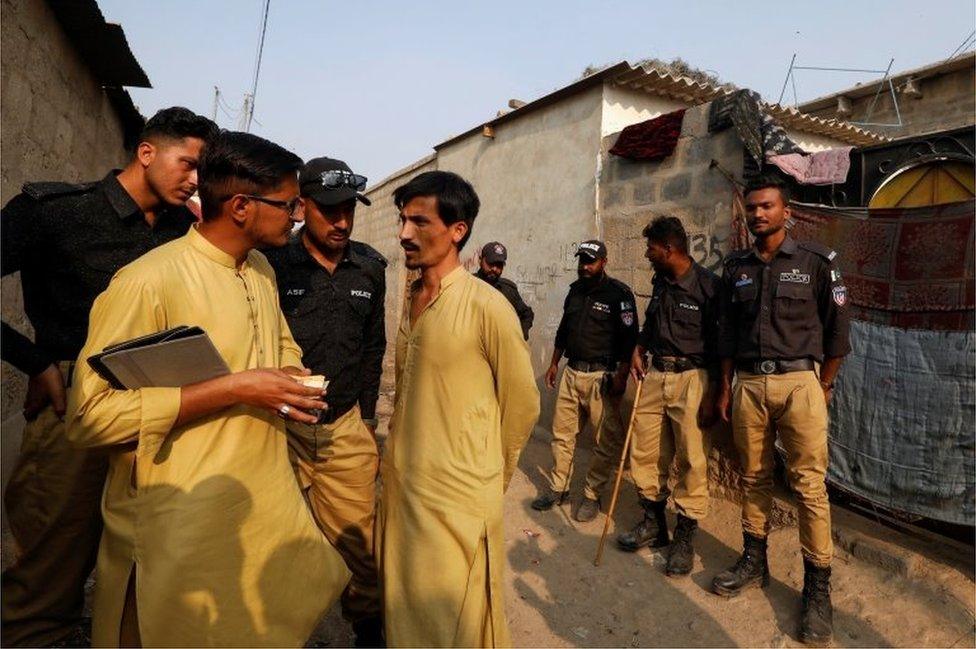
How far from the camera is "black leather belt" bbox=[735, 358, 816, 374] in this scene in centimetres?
325

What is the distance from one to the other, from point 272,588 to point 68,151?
4.35 m

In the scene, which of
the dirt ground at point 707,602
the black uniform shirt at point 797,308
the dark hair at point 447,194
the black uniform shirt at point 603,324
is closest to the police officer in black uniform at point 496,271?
the black uniform shirt at point 603,324

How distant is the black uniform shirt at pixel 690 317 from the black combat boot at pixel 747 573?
1.20 meters

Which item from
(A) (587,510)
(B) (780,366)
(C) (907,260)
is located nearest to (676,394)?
(B) (780,366)

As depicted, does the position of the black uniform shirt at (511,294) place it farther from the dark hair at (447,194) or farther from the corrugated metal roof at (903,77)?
the corrugated metal roof at (903,77)

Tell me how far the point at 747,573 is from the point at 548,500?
1.70m

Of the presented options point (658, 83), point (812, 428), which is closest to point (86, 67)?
point (658, 83)

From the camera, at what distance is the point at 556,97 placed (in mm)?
6594

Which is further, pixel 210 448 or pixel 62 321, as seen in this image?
pixel 62 321

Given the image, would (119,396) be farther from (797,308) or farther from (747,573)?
(747,573)

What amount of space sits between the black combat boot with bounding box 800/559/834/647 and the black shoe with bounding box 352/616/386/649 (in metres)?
2.22

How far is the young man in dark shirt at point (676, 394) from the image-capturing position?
392 centimetres

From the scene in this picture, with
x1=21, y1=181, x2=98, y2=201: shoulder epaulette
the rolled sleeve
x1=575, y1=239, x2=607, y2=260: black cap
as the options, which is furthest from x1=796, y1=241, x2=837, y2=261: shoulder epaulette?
x1=21, y1=181, x2=98, y2=201: shoulder epaulette

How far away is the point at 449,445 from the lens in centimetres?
196
